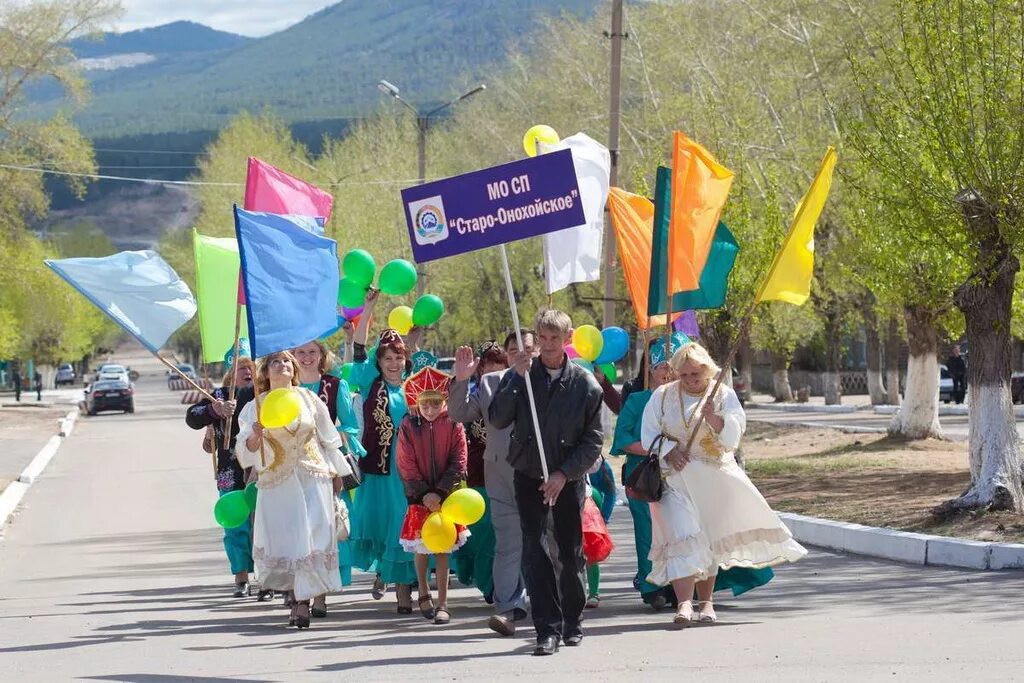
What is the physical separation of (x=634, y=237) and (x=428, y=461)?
2651 millimetres

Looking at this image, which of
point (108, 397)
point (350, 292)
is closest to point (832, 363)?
point (108, 397)

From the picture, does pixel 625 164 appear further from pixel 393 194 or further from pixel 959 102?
Answer: pixel 959 102

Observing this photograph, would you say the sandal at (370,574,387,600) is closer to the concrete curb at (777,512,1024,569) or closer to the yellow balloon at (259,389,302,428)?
the yellow balloon at (259,389,302,428)

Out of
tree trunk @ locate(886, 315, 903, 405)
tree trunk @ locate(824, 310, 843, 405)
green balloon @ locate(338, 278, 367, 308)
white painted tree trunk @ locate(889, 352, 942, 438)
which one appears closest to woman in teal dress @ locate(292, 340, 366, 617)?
green balloon @ locate(338, 278, 367, 308)

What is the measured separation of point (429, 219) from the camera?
8.89 meters

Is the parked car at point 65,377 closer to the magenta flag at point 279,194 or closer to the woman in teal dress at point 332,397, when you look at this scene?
the magenta flag at point 279,194

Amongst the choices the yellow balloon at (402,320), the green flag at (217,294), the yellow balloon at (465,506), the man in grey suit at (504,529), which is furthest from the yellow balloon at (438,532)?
the yellow balloon at (402,320)

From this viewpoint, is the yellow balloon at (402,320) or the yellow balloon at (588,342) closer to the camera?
the yellow balloon at (588,342)

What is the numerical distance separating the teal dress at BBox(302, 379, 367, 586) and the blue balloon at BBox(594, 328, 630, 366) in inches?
83.6

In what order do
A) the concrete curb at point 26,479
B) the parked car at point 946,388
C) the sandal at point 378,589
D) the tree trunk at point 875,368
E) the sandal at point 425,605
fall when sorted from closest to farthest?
the sandal at point 425,605 < the sandal at point 378,589 < the concrete curb at point 26,479 < the tree trunk at point 875,368 < the parked car at point 946,388

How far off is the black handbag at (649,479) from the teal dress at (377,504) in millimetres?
1750

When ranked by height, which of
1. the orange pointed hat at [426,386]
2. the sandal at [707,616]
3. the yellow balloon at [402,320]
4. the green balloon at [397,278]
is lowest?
the sandal at [707,616]

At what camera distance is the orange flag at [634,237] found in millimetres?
11250

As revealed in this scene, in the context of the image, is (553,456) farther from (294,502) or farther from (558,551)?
(294,502)
